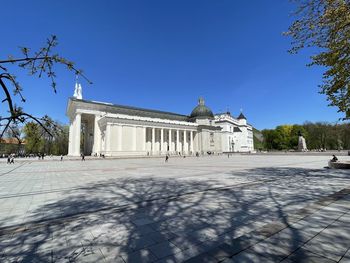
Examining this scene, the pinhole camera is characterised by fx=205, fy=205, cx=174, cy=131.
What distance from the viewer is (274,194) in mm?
7809

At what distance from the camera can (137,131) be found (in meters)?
61.4

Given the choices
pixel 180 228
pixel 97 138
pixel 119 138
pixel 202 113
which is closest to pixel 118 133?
pixel 119 138

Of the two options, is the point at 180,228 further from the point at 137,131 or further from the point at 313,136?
the point at 313,136

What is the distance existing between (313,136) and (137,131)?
72464 mm

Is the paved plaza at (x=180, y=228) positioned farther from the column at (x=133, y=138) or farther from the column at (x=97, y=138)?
the column at (x=97, y=138)

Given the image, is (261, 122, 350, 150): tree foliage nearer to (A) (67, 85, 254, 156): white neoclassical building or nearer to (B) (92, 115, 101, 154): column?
(A) (67, 85, 254, 156): white neoclassical building

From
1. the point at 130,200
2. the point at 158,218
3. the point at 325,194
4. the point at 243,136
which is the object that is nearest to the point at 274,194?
the point at 325,194

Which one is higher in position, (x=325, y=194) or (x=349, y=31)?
(x=349, y=31)

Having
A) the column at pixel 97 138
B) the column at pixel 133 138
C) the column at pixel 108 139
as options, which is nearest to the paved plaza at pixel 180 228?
the column at pixel 108 139

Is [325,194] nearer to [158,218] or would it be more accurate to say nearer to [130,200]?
[158,218]

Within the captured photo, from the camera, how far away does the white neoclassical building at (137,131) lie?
55594 millimetres

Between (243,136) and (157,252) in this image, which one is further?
(243,136)

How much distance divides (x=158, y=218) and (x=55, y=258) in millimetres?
2525

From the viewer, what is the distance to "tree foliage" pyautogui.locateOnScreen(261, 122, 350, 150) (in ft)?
248
